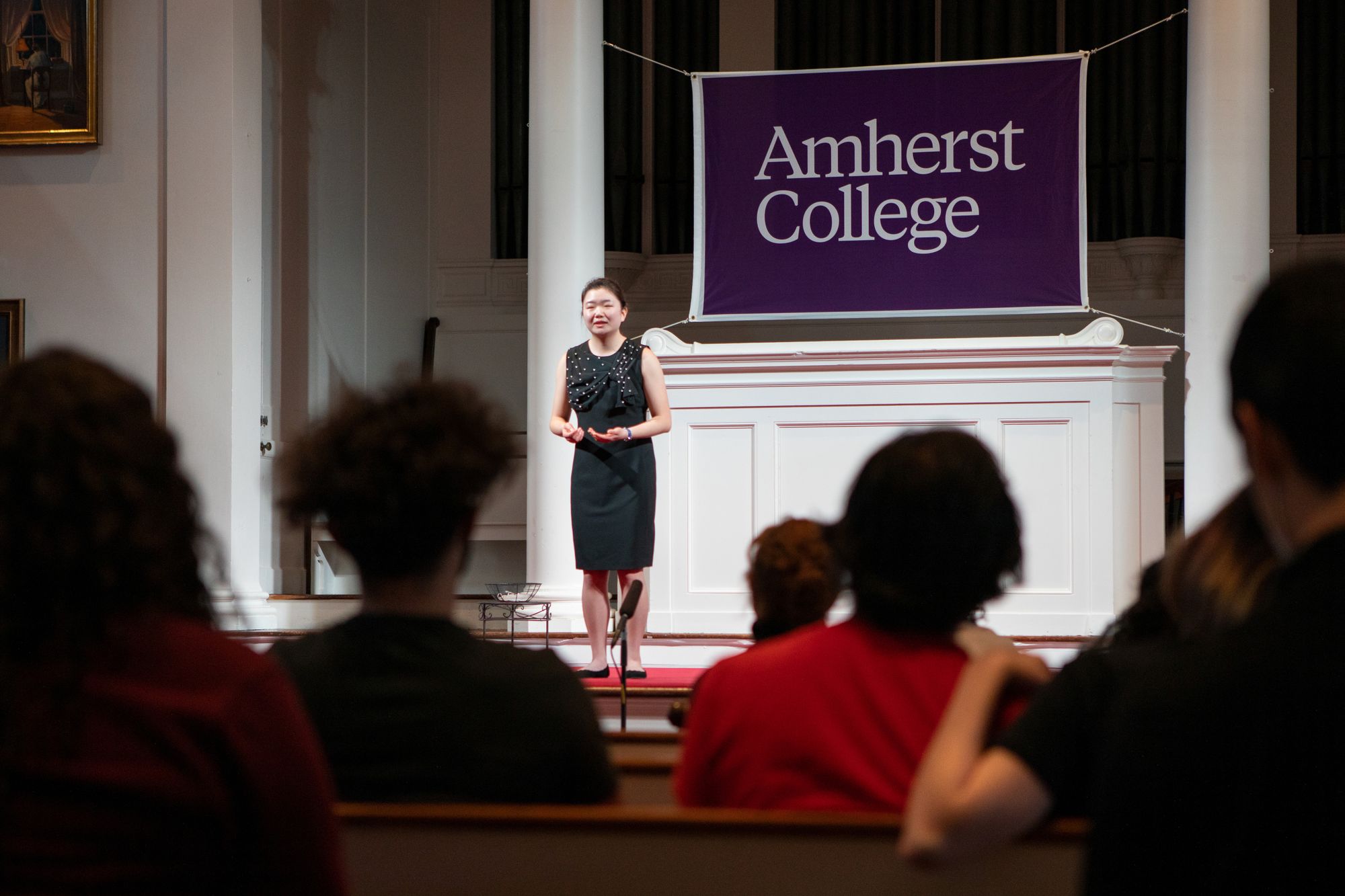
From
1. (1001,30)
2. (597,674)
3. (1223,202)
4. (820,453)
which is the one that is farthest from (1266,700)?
(1001,30)

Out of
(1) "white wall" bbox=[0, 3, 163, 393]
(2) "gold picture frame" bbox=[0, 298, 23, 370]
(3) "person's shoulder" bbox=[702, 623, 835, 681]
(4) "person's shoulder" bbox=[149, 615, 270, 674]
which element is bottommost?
(3) "person's shoulder" bbox=[702, 623, 835, 681]

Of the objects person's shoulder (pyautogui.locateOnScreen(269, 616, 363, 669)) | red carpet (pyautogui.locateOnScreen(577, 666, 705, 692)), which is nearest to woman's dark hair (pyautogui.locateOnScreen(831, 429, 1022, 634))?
person's shoulder (pyautogui.locateOnScreen(269, 616, 363, 669))

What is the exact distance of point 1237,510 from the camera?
3.53 feet

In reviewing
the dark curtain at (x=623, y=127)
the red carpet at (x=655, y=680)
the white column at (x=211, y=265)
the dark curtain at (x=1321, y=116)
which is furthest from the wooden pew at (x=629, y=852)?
the dark curtain at (x=1321, y=116)

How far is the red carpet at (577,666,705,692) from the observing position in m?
4.54

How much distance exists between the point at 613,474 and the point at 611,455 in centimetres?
7

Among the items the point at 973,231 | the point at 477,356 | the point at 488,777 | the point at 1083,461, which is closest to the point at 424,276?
the point at 477,356

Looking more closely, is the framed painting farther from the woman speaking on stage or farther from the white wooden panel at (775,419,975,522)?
the white wooden panel at (775,419,975,522)

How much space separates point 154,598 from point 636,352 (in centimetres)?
395

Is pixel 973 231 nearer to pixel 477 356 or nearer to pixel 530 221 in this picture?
pixel 530 221

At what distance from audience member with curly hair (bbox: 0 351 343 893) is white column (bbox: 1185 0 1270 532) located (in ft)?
18.5

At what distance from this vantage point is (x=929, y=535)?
1.41 metres

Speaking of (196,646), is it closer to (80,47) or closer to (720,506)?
(720,506)

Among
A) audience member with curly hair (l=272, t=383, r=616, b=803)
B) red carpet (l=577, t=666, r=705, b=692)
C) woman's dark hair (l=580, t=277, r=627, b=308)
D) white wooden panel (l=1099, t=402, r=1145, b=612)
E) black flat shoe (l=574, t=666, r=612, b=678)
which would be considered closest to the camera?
audience member with curly hair (l=272, t=383, r=616, b=803)
